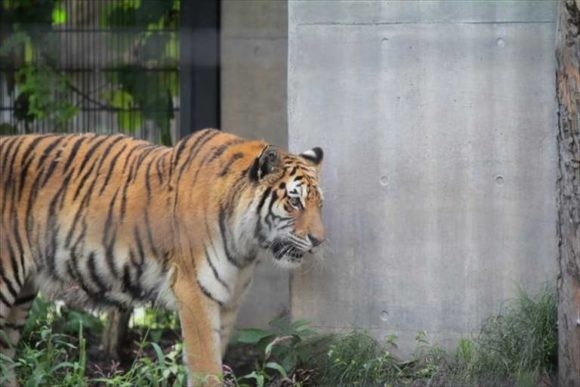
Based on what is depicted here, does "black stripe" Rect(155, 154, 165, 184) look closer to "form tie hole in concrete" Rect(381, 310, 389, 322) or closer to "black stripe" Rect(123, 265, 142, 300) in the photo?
"black stripe" Rect(123, 265, 142, 300)

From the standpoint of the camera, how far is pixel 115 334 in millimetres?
5996

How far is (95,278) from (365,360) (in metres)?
1.13

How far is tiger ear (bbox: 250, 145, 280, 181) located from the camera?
4902mm

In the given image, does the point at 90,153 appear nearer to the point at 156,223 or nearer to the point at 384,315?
the point at 156,223

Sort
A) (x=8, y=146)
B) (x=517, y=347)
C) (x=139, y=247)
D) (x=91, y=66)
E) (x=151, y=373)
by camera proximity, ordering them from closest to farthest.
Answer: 1. (x=151, y=373)
2. (x=517, y=347)
3. (x=139, y=247)
4. (x=8, y=146)
5. (x=91, y=66)

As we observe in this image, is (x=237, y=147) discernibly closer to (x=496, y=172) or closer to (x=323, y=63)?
(x=323, y=63)

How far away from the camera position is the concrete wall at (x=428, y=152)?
5105 mm

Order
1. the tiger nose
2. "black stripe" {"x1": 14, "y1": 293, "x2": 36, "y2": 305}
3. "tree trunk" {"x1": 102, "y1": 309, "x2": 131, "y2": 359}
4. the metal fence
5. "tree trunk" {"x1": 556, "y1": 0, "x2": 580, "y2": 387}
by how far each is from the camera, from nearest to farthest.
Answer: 1. "tree trunk" {"x1": 556, "y1": 0, "x2": 580, "y2": 387}
2. the tiger nose
3. "black stripe" {"x1": 14, "y1": 293, "x2": 36, "y2": 305}
4. "tree trunk" {"x1": 102, "y1": 309, "x2": 131, "y2": 359}
5. the metal fence

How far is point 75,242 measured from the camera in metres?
5.21

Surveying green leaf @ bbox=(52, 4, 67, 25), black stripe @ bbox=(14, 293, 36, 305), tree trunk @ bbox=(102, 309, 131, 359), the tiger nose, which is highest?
green leaf @ bbox=(52, 4, 67, 25)

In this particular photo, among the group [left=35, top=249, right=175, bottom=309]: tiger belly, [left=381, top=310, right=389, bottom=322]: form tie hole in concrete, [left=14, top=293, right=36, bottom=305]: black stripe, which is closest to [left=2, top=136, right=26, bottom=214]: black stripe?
[left=35, top=249, right=175, bottom=309]: tiger belly

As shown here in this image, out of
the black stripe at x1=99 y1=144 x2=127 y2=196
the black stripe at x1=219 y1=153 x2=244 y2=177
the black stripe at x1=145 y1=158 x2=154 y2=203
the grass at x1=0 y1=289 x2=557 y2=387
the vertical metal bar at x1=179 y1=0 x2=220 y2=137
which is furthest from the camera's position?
the vertical metal bar at x1=179 y1=0 x2=220 y2=137

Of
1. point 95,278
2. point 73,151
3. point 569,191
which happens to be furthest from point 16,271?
point 569,191

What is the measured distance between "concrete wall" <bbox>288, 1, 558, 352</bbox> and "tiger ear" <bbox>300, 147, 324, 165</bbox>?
0.16 m
